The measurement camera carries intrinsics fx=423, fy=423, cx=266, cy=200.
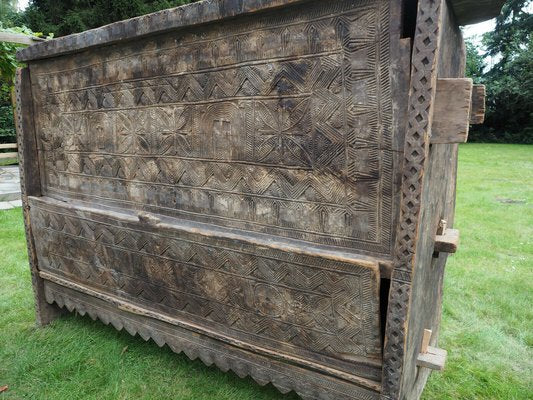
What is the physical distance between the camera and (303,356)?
2.05 metres

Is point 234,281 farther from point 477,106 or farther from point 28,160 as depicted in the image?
point 28,160

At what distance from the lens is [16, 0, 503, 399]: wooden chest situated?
63.4 inches

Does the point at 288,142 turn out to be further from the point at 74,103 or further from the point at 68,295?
the point at 68,295

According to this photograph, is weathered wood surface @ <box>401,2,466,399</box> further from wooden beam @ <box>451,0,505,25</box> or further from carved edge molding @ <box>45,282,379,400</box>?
carved edge molding @ <box>45,282,379,400</box>

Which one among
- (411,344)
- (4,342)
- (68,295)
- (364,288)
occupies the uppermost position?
(364,288)

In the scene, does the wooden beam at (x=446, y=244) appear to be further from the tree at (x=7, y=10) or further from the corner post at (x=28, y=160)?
the tree at (x=7, y=10)

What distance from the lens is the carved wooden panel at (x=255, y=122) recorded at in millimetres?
1671

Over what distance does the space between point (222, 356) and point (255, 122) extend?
1323 mm

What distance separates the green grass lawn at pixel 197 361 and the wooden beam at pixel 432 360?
1.94ft

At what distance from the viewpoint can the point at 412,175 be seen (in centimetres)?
154

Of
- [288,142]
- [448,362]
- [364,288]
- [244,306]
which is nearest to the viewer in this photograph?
[364,288]

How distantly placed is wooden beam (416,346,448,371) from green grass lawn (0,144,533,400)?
0.59 m

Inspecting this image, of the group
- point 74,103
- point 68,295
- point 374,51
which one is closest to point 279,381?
point 374,51

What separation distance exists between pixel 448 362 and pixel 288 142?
1.96 meters
